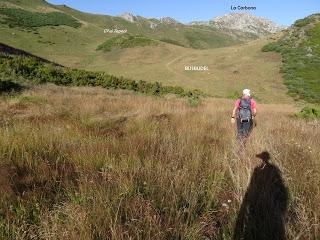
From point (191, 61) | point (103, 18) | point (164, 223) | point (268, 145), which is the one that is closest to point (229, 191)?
point (164, 223)

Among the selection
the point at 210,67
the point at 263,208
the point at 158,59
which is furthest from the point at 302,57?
the point at 263,208

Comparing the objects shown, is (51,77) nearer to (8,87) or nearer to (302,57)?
(8,87)

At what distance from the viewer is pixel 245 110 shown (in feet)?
29.7

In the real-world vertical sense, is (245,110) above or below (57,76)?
above

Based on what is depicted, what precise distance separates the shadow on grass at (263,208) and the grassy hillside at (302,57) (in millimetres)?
36059

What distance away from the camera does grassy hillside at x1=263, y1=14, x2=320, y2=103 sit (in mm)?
41594

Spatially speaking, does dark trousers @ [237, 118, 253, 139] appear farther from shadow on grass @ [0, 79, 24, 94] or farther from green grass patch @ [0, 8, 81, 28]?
green grass patch @ [0, 8, 81, 28]

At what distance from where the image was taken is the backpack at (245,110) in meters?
8.88

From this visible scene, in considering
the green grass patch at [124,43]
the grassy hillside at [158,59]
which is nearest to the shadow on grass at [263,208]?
the grassy hillside at [158,59]

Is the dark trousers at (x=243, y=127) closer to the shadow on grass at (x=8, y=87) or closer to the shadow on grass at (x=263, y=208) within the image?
the shadow on grass at (x=263, y=208)

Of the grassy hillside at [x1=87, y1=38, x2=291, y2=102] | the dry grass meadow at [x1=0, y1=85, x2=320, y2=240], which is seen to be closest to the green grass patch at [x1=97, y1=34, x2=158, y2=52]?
the grassy hillside at [x1=87, y1=38, x2=291, y2=102]

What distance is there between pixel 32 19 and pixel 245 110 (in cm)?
7228

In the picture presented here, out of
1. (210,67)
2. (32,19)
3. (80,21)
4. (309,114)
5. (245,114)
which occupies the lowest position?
(309,114)

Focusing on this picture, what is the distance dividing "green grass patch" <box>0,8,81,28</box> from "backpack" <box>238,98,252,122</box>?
2531 inches
